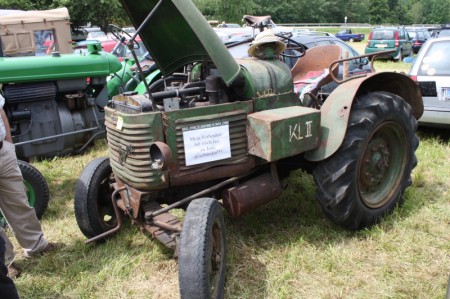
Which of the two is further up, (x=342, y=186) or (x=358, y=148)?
(x=358, y=148)

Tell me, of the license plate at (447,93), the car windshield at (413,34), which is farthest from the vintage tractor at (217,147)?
the car windshield at (413,34)

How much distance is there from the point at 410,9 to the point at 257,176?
100500 millimetres

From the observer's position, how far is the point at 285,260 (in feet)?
10.2

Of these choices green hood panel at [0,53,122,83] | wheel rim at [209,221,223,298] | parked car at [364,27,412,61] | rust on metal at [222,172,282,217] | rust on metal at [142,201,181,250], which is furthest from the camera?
parked car at [364,27,412,61]

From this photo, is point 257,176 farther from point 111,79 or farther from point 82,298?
point 111,79

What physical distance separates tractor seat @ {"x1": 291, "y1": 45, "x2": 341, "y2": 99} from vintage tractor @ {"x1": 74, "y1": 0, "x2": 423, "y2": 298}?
287mm

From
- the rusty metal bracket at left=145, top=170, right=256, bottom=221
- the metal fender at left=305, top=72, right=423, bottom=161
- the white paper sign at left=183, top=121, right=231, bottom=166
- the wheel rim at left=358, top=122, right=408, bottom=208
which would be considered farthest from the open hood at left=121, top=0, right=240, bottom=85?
the wheel rim at left=358, top=122, right=408, bottom=208

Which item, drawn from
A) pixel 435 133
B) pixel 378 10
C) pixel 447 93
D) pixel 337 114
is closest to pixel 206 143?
pixel 337 114

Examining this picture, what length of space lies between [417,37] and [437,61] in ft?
55.1

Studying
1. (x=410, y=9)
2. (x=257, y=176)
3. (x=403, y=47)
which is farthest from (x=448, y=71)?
(x=410, y=9)

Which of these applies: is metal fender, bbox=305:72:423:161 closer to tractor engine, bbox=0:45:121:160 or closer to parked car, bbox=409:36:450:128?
parked car, bbox=409:36:450:128

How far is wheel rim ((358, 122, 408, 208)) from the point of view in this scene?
3342mm

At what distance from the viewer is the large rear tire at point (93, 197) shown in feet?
10.6

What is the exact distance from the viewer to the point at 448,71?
541cm
